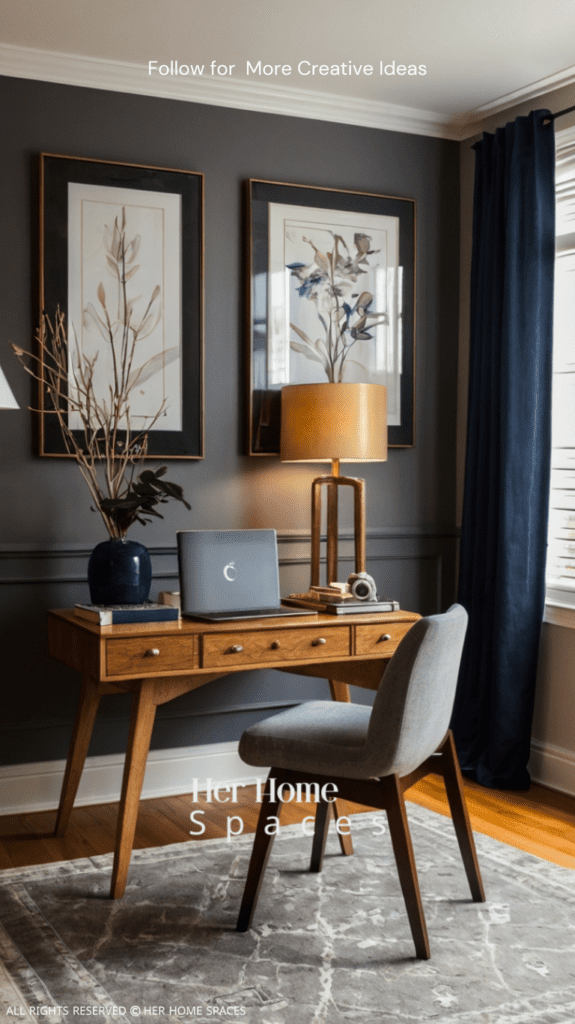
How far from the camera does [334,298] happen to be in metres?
3.78

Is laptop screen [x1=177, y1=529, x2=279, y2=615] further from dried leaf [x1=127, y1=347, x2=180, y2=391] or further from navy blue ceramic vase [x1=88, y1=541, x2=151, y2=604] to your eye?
dried leaf [x1=127, y1=347, x2=180, y2=391]

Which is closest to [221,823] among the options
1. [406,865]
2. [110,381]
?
[406,865]

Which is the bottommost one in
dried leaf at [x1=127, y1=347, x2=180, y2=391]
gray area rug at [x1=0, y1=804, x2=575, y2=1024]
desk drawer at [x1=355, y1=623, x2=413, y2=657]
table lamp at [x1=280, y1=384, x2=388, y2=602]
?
gray area rug at [x1=0, y1=804, x2=575, y2=1024]

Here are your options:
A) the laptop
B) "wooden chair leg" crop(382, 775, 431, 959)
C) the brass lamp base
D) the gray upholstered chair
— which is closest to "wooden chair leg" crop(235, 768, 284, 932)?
the gray upholstered chair

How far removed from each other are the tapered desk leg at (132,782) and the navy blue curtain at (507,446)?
4.83 feet

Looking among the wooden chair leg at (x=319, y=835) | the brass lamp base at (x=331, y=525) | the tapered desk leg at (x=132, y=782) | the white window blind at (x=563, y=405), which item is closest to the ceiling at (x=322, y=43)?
the white window blind at (x=563, y=405)

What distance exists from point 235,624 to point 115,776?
0.96 m

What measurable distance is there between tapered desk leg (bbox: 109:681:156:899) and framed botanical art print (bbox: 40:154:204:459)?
1020mm

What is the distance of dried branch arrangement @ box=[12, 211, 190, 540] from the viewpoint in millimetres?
3318

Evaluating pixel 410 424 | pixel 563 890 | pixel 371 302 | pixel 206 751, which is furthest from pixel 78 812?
pixel 371 302

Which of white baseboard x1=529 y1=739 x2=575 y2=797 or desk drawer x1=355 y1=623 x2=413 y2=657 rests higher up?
desk drawer x1=355 y1=623 x2=413 y2=657

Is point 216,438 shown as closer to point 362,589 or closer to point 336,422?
point 336,422

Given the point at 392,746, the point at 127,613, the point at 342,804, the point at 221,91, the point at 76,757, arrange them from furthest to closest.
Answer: the point at 221,91 → the point at 342,804 → the point at 76,757 → the point at 127,613 → the point at 392,746

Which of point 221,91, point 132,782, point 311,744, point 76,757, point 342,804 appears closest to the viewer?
point 311,744
